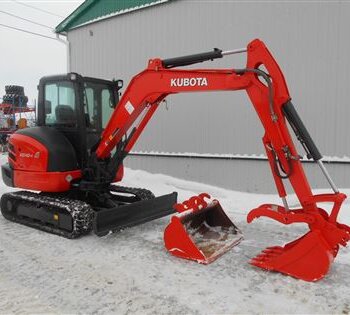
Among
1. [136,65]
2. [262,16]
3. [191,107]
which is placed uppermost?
[262,16]

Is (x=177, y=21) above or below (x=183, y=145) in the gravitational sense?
above

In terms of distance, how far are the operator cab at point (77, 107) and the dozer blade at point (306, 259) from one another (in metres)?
3.27

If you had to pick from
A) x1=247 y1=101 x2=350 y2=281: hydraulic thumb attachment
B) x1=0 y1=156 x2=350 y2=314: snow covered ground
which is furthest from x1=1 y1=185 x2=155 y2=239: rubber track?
x1=247 y1=101 x2=350 y2=281: hydraulic thumb attachment

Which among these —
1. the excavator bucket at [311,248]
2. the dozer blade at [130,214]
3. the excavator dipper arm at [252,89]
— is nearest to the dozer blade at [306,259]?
the excavator bucket at [311,248]

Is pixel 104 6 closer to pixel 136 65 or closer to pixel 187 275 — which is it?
pixel 136 65

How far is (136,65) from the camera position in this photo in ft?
34.5

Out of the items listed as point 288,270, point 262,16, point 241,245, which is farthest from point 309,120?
point 288,270

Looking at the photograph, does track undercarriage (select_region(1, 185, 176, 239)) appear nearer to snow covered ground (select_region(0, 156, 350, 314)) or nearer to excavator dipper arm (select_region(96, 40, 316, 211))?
snow covered ground (select_region(0, 156, 350, 314))

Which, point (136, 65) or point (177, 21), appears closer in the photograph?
point (177, 21)

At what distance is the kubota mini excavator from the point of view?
13.8ft

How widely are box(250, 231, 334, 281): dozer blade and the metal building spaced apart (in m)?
3.97

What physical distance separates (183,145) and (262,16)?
11.2 ft

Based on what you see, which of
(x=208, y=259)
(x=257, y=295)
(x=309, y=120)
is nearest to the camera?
(x=257, y=295)

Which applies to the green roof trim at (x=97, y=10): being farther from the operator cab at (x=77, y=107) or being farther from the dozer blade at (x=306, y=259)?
the dozer blade at (x=306, y=259)
